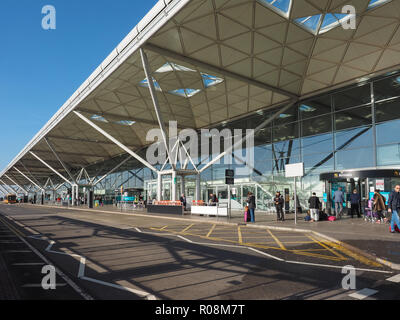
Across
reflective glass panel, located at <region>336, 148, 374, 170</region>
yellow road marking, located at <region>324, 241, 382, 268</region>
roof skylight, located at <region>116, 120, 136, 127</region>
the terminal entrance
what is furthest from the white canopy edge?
reflective glass panel, located at <region>336, 148, 374, 170</region>

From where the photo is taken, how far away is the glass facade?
61.2ft

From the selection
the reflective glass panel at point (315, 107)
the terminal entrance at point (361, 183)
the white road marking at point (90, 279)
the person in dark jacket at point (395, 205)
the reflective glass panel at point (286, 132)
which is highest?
the reflective glass panel at point (315, 107)

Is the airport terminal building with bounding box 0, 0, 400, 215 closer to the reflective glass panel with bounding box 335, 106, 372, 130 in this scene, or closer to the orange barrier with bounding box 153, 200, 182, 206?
the reflective glass panel with bounding box 335, 106, 372, 130

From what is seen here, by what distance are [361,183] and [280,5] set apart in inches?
452

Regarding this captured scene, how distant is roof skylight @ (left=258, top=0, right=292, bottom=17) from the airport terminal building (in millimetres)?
49

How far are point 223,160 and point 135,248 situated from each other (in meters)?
23.1

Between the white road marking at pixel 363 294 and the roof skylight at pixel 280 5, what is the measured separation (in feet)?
44.8

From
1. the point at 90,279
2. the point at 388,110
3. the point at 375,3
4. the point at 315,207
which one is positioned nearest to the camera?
the point at 90,279

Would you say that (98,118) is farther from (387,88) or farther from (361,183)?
(387,88)

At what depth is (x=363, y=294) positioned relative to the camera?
4285 mm

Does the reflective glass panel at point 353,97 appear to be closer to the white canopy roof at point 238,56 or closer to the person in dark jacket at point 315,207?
the white canopy roof at point 238,56

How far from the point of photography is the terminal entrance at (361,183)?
16.2 metres

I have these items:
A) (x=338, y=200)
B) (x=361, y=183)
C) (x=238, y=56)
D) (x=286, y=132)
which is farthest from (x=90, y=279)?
(x=286, y=132)

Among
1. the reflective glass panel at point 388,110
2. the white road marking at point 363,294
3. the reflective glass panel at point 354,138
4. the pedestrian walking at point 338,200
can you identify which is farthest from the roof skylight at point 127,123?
the white road marking at point 363,294
